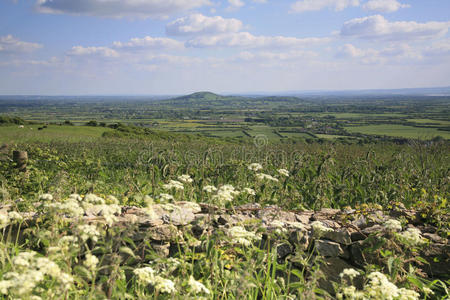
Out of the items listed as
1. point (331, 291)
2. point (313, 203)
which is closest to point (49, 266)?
point (331, 291)

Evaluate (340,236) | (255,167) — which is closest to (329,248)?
(340,236)

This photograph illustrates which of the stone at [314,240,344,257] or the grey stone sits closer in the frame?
the stone at [314,240,344,257]

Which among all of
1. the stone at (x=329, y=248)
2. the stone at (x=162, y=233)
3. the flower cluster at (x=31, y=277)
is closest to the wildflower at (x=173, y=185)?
the stone at (x=162, y=233)

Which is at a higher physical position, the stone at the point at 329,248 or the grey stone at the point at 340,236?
the grey stone at the point at 340,236

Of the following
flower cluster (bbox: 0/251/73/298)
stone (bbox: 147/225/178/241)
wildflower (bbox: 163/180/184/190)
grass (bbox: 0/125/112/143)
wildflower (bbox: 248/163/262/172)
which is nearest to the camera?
flower cluster (bbox: 0/251/73/298)

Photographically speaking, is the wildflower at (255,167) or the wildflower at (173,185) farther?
the wildflower at (255,167)

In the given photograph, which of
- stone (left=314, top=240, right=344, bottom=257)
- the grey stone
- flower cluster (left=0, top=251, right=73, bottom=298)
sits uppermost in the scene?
flower cluster (left=0, top=251, right=73, bottom=298)

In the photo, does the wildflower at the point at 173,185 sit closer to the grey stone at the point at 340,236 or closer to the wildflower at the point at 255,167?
the wildflower at the point at 255,167

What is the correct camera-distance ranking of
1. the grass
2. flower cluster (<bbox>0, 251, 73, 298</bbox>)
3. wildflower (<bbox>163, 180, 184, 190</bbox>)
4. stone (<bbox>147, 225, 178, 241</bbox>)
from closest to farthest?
flower cluster (<bbox>0, 251, 73, 298</bbox>)
wildflower (<bbox>163, 180, 184, 190</bbox>)
stone (<bbox>147, 225, 178, 241</bbox>)
the grass

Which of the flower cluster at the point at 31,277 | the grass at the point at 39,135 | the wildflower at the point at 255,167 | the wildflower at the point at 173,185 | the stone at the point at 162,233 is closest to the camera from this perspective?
the flower cluster at the point at 31,277

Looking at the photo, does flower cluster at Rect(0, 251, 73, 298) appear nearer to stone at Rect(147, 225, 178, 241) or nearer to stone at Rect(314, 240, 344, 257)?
stone at Rect(147, 225, 178, 241)

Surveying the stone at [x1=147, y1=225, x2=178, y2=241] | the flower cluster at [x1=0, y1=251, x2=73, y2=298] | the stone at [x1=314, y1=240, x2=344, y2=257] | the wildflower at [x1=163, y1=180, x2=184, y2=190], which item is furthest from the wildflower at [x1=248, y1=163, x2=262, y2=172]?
the flower cluster at [x1=0, y1=251, x2=73, y2=298]

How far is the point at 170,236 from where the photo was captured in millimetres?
4988

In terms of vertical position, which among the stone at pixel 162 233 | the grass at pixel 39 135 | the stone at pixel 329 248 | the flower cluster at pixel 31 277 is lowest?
the grass at pixel 39 135
